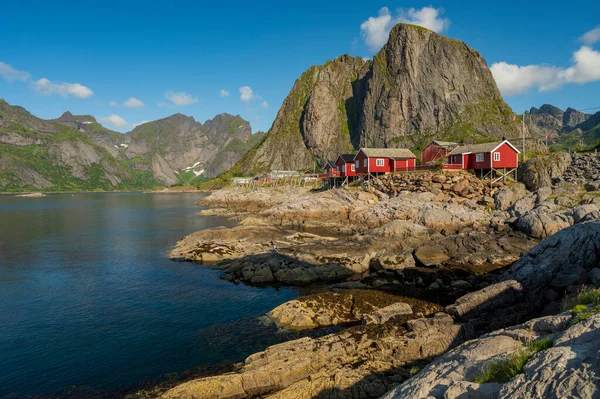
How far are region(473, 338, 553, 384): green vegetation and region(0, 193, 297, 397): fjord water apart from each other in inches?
560

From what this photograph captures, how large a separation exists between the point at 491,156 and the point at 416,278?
143 feet

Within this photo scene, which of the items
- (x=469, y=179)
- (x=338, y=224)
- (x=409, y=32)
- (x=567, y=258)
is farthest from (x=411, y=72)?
(x=567, y=258)

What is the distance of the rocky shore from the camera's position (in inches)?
582

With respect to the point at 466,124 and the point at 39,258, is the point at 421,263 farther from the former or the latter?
the point at 466,124

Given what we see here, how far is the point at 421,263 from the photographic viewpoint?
3606 cm

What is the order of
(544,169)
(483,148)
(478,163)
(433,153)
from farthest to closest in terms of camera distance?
(433,153), (478,163), (483,148), (544,169)

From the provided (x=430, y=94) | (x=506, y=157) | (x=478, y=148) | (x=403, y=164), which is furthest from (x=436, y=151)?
(x=430, y=94)

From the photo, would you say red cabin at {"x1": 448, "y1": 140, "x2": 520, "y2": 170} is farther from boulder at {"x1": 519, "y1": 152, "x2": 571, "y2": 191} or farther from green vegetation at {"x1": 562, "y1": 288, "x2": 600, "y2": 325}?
green vegetation at {"x1": 562, "y1": 288, "x2": 600, "y2": 325}

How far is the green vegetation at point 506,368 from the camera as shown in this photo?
8641 mm

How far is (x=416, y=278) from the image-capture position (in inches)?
1245

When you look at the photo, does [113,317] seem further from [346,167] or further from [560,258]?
[346,167]

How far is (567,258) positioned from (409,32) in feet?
598

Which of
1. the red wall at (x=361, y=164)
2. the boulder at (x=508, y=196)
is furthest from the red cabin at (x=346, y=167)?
the boulder at (x=508, y=196)

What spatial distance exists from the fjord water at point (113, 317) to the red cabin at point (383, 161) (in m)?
50.5
